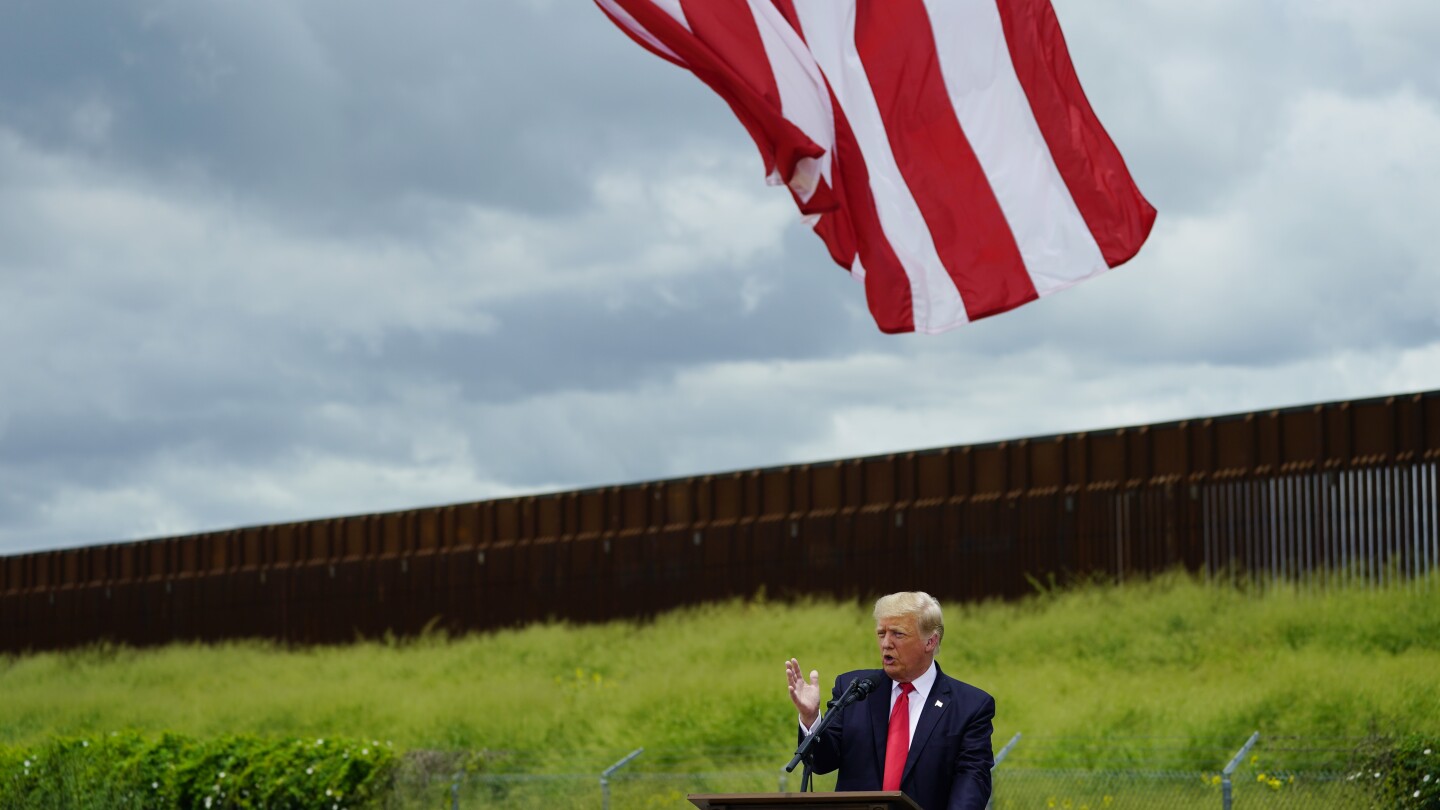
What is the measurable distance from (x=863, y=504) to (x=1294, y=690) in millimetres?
9625

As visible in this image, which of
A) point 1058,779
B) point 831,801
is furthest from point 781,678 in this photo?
point 831,801

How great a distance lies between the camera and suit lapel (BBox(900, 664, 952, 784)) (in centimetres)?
494

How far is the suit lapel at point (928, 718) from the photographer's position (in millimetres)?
4941

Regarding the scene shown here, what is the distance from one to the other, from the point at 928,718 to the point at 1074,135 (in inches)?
104

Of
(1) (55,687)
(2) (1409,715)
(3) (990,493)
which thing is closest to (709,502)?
(3) (990,493)

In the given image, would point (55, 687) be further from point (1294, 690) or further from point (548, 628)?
point (1294, 690)

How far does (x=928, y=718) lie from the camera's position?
497cm

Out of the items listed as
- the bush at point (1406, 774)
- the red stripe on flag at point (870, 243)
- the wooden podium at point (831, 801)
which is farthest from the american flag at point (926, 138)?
the bush at point (1406, 774)

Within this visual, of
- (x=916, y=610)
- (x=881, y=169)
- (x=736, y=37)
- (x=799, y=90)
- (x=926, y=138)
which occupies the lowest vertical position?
(x=916, y=610)

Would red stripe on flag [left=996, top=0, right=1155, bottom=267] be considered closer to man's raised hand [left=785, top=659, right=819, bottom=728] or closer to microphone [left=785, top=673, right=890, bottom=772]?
microphone [left=785, top=673, right=890, bottom=772]

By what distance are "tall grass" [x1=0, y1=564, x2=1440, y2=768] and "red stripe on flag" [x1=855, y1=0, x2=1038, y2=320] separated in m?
7.26

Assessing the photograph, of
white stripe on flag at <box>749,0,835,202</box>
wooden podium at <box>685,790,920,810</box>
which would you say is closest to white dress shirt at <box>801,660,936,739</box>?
wooden podium at <box>685,790,920,810</box>

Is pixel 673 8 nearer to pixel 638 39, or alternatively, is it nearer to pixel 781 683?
pixel 638 39

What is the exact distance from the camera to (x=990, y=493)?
894 inches
